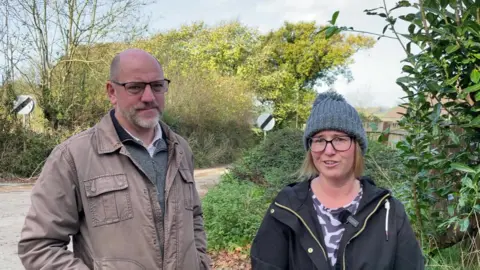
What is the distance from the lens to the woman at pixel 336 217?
188 cm

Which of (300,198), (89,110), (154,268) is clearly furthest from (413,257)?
(89,110)

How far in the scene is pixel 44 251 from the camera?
2.01 meters

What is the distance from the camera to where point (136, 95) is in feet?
7.66

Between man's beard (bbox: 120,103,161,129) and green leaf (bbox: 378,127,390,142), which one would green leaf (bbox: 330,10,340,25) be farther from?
man's beard (bbox: 120,103,161,129)

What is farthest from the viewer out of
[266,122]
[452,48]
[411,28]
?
[266,122]

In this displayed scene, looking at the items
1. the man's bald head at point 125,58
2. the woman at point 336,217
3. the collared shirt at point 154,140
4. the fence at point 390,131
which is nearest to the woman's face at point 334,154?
the woman at point 336,217

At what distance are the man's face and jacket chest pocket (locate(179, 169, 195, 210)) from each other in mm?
321

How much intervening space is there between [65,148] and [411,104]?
2.54 metres

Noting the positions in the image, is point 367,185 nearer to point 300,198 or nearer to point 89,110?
point 300,198

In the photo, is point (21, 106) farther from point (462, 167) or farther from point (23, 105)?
point (462, 167)

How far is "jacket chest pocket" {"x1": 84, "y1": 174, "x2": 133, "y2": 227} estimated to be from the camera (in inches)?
82.2

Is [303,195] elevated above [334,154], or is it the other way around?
[334,154]

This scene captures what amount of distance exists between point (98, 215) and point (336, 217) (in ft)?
3.56

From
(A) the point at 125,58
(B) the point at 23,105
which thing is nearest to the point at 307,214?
(A) the point at 125,58
